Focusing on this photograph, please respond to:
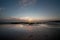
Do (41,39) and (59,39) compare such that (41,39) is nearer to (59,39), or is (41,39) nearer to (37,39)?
(37,39)

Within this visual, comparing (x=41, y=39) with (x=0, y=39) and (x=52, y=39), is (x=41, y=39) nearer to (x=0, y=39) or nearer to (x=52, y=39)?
(x=52, y=39)

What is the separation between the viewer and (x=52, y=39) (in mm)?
6219

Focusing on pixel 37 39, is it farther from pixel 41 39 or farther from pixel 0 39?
pixel 0 39

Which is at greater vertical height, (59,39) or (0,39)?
(0,39)

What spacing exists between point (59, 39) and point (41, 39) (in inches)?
48.6

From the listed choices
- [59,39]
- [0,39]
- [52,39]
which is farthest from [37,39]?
[0,39]

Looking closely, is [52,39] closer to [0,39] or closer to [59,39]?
[59,39]

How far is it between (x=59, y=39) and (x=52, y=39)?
48 cm

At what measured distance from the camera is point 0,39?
6.25m

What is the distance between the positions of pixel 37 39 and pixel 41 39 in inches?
11.4

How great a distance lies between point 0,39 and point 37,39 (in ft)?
8.48

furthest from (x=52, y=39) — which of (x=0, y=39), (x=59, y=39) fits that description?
(x=0, y=39)

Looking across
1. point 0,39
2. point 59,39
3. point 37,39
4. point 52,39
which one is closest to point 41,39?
point 37,39

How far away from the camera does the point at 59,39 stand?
243 inches
